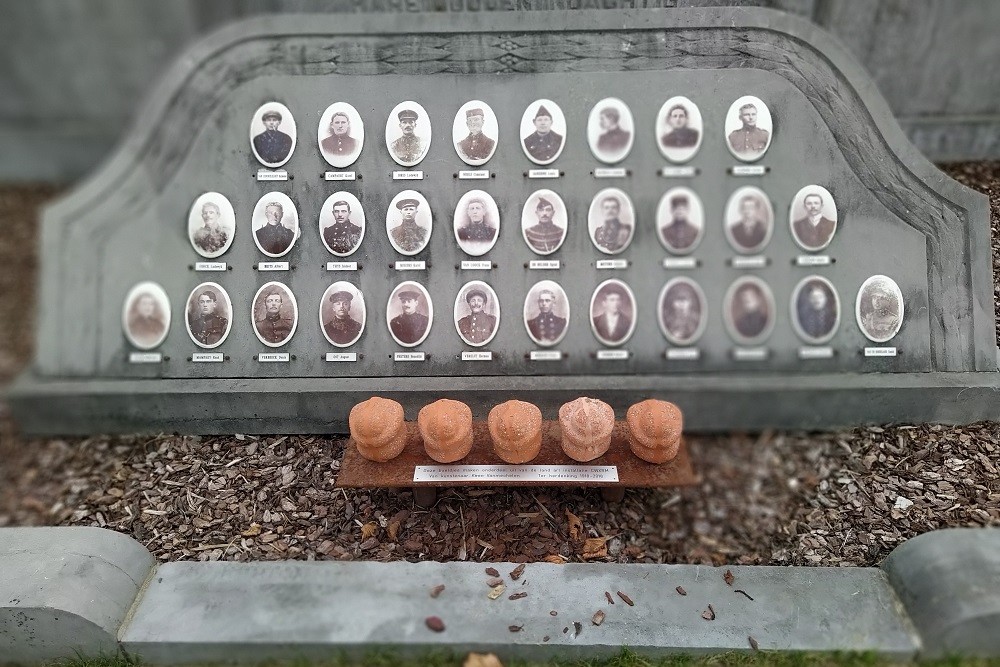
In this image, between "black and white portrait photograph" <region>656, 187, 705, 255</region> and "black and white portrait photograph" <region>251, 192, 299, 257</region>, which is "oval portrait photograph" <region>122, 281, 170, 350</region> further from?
"black and white portrait photograph" <region>656, 187, 705, 255</region>

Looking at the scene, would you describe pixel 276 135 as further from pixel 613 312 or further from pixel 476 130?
pixel 613 312

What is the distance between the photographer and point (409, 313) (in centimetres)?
404

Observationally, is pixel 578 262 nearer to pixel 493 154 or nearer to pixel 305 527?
pixel 493 154

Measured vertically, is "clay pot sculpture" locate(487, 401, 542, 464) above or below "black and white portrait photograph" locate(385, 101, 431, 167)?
below

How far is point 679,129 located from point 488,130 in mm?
1307

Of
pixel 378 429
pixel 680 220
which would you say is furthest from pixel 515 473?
pixel 680 220

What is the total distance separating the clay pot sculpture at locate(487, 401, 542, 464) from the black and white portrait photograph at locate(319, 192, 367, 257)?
166 cm

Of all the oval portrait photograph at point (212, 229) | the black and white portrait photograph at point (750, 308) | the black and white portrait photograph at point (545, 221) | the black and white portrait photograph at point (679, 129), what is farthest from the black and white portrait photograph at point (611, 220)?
the oval portrait photograph at point (212, 229)

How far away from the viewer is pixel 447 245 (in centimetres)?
407

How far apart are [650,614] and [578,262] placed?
2230 mm

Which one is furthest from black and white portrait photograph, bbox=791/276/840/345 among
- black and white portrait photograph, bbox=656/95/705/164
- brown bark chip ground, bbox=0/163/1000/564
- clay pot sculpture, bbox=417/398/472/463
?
clay pot sculpture, bbox=417/398/472/463

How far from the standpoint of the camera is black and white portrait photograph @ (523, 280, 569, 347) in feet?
13.2

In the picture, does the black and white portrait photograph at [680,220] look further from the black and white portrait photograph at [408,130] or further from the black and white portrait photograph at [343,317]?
the black and white portrait photograph at [343,317]

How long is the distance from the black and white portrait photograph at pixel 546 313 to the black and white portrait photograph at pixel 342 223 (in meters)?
1.28
